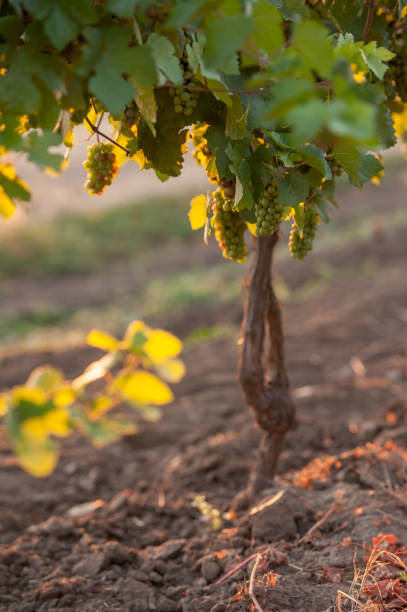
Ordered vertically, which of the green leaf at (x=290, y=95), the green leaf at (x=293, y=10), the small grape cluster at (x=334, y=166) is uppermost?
the green leaf at (x=293, y=10)

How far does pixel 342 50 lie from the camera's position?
1.42m

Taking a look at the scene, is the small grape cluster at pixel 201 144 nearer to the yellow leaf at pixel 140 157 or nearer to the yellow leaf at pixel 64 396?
the yellow leaf at pixel 140 157

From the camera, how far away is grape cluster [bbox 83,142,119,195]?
172cm

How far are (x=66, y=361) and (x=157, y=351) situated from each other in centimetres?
548

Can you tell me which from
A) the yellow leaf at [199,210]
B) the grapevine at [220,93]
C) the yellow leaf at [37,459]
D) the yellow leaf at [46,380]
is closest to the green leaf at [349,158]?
the grapevine at [220,93]

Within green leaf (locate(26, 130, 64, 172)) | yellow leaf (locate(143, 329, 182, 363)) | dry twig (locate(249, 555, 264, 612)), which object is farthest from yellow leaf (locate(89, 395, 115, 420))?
dry twig (locate(249, 555, 264, 612))

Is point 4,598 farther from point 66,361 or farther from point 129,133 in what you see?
point 66,361

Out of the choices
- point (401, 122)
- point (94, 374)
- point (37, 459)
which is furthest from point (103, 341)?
point (401, 122)

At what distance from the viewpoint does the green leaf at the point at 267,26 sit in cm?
115

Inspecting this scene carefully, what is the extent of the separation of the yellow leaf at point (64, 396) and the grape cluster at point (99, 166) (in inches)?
33.0

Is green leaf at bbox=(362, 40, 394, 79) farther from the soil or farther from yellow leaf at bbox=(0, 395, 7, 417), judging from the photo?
the soil

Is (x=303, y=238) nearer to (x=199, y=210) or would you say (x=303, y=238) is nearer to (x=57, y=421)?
(x=199, y=210)

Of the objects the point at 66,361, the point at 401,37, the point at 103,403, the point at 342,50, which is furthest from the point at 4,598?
the point at 66,361

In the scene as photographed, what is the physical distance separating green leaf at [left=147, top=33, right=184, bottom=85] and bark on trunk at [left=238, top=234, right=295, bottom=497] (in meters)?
1.13
